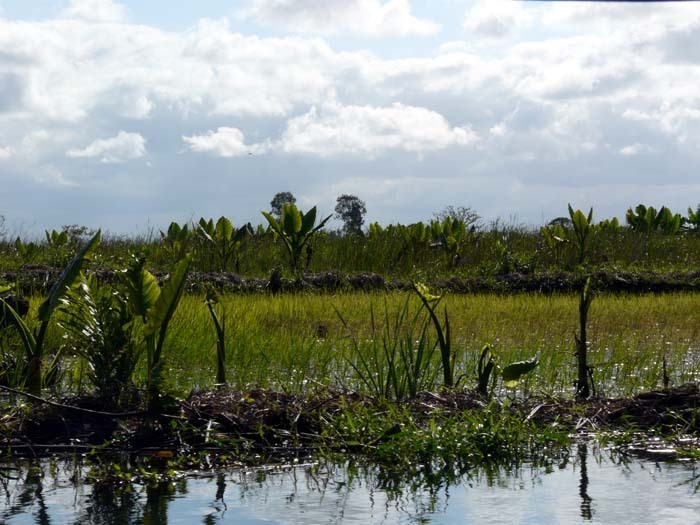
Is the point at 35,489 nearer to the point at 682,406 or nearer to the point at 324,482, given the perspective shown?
the point at 324,482

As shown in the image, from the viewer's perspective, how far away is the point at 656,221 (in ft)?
73.4

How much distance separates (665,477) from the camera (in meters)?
3.62

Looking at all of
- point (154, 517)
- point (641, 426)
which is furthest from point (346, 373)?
point (154, 517)

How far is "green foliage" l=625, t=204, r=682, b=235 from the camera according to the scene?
21.6 meters

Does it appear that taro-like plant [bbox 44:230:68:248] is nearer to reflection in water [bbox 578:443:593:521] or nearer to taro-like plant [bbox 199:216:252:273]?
taro-like plant [bbox 199:216:252:273]

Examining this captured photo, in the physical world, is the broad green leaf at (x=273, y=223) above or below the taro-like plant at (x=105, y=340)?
above

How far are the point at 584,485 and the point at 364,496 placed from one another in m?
0.88

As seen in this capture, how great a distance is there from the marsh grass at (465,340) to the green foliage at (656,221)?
33.2 feet

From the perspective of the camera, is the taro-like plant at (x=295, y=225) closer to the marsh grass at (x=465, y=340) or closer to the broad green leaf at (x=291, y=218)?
the broad green leaf at (x=291, y=218)

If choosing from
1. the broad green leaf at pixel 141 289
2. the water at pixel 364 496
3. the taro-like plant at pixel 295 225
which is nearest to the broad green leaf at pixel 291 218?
the taro-like plant at pixel 295 225

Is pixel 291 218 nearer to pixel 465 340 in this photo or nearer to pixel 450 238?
pixel 450 238

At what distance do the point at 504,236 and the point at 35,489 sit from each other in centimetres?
1592

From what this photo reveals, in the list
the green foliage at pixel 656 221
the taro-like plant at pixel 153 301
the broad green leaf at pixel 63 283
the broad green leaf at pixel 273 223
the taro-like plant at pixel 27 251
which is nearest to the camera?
the taro-like plant at pixel 153 301

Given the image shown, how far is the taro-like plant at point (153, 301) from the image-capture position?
4242mm
